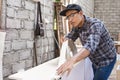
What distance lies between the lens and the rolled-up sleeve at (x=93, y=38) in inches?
72.0

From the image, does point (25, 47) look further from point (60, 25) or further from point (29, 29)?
point (60, 25)

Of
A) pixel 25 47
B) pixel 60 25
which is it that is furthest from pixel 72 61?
pixel 60 25

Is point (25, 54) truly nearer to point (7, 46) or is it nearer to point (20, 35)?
point (20, 35)

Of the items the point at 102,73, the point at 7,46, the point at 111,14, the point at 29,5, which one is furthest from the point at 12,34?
the point at 111,14

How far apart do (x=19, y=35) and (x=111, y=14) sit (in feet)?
24.5

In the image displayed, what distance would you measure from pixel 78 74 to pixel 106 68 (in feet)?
1.08

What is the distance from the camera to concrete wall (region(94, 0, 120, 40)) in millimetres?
10148

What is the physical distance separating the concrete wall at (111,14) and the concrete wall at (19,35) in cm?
626

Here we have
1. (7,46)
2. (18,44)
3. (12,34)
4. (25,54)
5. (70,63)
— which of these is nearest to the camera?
(70,63)

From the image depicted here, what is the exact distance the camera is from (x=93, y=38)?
6.30 ft

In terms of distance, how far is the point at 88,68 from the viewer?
254 cm

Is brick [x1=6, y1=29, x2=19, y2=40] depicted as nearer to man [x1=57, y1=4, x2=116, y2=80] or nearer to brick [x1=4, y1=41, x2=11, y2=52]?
brick [x1=4, y1=41, x2=11, y2=52]

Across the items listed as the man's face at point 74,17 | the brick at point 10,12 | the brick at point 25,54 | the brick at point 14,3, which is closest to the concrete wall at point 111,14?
the brick at point 25,54

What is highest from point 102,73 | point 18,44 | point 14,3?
point 14,3
